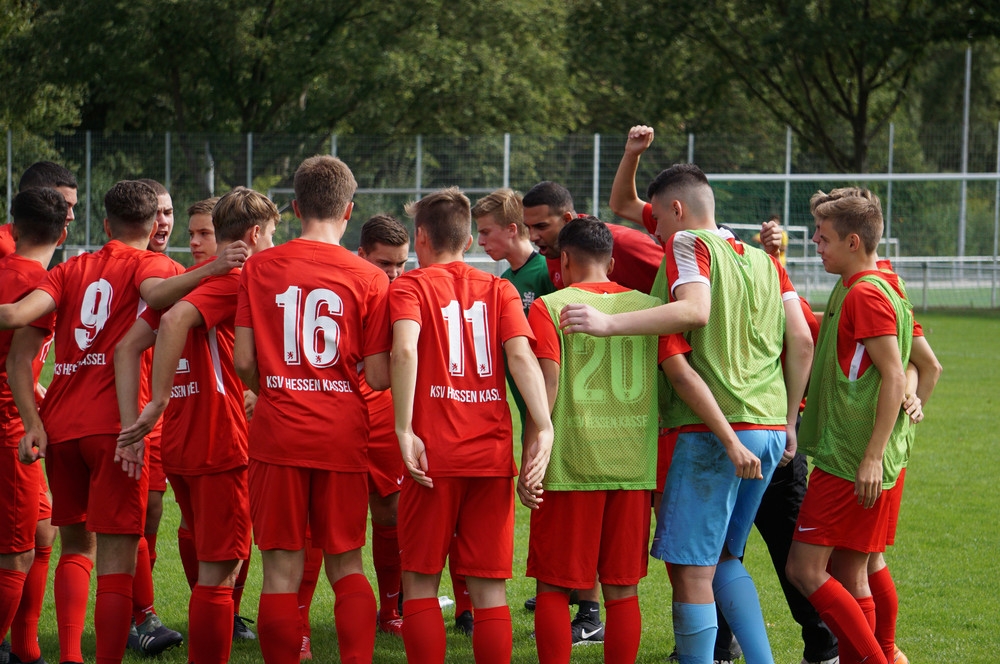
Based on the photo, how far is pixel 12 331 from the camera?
16.1 feet

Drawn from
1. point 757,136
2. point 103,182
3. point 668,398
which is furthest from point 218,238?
point 757,136

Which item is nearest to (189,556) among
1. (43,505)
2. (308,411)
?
(43,505)

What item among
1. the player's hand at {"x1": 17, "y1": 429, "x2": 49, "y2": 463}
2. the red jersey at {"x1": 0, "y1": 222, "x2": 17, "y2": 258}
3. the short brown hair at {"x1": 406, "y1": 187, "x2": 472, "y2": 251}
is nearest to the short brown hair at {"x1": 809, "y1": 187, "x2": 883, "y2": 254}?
the short brown hair at {"x1": 406, "y1": 187, "x2": 472, "y2": 251}

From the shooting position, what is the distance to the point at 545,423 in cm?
410

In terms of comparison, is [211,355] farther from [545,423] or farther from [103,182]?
[103,182]

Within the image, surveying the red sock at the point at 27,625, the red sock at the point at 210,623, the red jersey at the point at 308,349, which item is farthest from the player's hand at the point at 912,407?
the red sock at the point at 27,625

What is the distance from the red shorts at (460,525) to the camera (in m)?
4.14

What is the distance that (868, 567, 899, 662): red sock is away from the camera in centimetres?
486

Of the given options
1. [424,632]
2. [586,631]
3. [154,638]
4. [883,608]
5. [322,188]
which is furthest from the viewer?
[586,631]

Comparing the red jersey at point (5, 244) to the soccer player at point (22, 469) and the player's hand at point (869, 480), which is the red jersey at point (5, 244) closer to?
the soccer player at point (22, 469)

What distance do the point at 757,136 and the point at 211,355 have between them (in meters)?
22.5

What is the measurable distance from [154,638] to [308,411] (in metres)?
1.89

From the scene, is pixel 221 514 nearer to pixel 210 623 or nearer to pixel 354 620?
pixel 210 623

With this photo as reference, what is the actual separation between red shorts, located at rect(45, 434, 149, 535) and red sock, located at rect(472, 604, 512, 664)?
1539 millimetres
